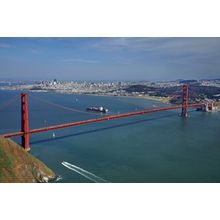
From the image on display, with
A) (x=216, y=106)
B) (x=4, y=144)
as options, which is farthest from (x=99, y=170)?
(x=216, y=106)

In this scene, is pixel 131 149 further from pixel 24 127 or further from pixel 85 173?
pixel 24 127

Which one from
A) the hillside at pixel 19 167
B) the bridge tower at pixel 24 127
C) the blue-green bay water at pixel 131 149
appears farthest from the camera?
the bridge tower at pixel 24 127

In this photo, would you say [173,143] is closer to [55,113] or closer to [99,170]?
[99,170]

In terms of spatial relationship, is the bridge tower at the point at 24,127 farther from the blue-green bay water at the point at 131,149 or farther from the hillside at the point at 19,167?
the hillside at the point at 19,167

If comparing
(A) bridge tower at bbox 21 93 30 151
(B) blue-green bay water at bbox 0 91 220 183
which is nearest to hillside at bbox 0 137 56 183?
(B) blue-green bay water at bbox 0 91 220 183

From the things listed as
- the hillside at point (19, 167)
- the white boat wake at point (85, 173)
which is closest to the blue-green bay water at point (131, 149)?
the white boat wake at point (85, 173)

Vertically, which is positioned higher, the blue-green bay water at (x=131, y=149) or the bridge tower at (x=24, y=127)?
the bridge tower at (x=24, y=127)
